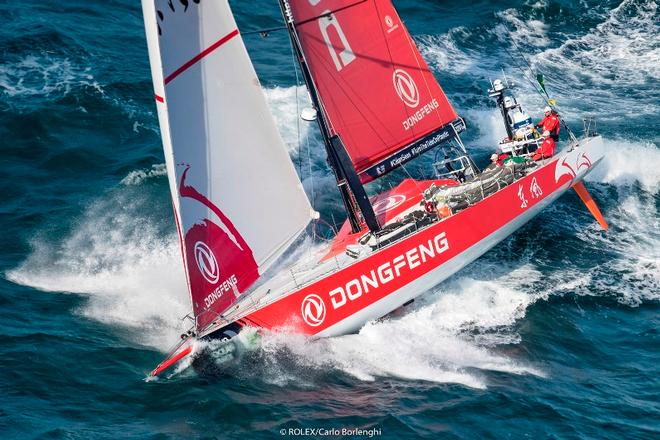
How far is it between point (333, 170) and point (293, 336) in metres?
3.16

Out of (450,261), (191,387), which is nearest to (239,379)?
(191,387)

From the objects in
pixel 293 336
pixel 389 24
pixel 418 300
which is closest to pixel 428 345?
pixel 418 300

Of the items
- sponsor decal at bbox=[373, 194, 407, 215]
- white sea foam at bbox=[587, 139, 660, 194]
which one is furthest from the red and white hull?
white sea foam at bbox=[587, 139, 660, 194]

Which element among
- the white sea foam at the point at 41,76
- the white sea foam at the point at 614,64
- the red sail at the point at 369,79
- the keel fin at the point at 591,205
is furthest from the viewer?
the white sea foam at the point at 614,64

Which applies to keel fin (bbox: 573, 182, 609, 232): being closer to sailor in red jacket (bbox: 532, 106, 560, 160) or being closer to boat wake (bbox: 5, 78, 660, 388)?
boat wake (bbox: 5, 78, 660, 388)

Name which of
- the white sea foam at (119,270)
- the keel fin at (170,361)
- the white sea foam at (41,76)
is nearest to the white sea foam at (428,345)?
the keel fin at (170,361)

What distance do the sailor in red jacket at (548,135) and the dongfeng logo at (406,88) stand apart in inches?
112

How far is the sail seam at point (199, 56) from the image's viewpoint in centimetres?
1347

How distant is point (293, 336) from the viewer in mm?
15406

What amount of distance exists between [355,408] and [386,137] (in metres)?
5.80

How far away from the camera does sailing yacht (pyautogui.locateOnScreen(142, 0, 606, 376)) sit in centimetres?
1397

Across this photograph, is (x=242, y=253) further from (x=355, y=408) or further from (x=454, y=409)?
(x=454, y=409)

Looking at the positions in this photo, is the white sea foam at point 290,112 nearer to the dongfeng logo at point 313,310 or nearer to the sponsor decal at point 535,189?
the sponsor decal at point 535,189

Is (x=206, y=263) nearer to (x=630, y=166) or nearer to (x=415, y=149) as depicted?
(x=415, y=149)
